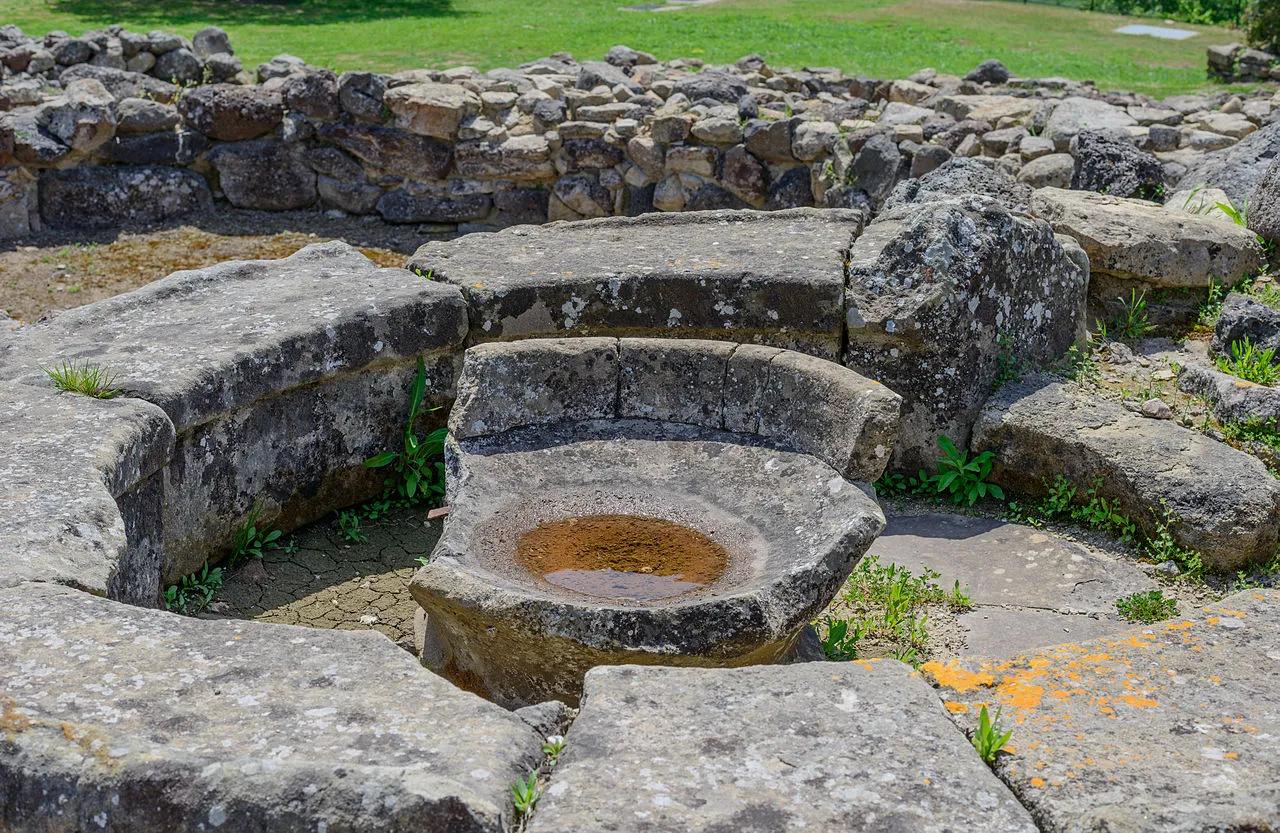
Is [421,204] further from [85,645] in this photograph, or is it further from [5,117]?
[85,645]

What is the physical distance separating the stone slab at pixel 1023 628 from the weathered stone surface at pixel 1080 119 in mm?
4284

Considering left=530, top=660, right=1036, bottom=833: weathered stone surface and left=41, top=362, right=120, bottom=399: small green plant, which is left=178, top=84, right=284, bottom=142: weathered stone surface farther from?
left=530, top=660, right=1036, bottom=833: weathered stone surface

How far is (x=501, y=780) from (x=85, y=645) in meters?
1.12

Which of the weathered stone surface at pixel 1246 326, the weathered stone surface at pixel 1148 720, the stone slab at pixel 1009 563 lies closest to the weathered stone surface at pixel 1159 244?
the weathered stone surface at pixel 1246 326

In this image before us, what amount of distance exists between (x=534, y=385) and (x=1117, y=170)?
4294 mm

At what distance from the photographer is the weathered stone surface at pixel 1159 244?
6027 mm

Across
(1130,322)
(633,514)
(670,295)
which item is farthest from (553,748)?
(1130,322)

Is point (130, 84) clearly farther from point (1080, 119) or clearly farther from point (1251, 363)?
point (1251, 363)

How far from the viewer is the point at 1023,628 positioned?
448 centimetres

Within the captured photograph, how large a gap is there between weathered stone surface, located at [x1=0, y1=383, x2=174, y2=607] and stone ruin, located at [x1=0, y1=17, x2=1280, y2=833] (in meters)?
0.02

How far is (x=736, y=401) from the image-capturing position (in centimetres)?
478

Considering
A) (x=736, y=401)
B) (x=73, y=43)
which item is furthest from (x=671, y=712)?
(x=73, y=43)

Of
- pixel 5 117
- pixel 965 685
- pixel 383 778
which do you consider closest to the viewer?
pixel 383 778

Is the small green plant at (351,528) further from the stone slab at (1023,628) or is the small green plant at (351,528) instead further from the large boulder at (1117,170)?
the large boulder at (1117,170)
